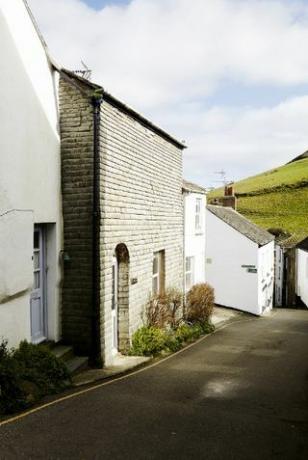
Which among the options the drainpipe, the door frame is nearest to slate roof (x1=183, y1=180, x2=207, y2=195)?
the door frame

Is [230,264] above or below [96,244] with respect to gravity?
below

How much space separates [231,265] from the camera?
1093 inches

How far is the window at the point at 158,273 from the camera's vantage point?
15.6m

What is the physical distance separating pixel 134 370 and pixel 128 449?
197 inches

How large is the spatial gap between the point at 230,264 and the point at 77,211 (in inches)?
726

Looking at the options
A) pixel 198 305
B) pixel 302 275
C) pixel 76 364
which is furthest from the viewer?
pixel 302 275

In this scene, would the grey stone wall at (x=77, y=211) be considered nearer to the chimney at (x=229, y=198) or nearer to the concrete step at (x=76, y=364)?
the concrete step at (x=76, y=364)

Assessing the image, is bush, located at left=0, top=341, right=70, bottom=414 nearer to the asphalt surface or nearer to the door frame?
the asphalt surface

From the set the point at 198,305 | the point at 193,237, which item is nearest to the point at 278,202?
the point at 193,237

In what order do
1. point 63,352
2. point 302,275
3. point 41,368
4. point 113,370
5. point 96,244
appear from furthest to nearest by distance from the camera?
point 302,275, point 96,244, point 113,370, point 63,352, point 41,368

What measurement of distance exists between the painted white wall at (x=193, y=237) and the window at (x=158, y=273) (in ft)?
13.2

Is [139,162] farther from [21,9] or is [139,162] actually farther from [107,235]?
[21,9]

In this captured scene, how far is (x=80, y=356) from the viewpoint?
34.4 feet

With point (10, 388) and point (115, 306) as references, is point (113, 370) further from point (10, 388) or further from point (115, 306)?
point (10, 388)
